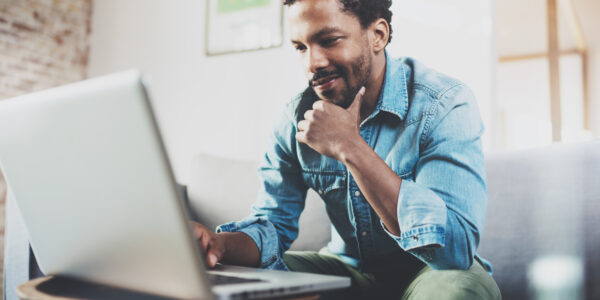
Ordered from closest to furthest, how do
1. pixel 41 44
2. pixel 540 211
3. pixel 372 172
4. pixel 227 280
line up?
pixel 227 280, pixel 372 172, pixel 540 211, pixel 41 44

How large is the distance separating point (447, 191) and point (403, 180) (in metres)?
0.12

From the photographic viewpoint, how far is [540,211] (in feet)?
4.68

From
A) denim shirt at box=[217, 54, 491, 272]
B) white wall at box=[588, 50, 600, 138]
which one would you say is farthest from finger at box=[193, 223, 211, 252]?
white wall at box=[588, 50, 600, 138]

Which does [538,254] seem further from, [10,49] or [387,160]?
[10,49]

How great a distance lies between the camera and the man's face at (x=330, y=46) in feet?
3.89

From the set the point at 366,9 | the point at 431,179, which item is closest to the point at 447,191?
the point at 431,179

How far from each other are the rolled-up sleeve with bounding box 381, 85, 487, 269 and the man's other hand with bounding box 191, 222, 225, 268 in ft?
1.13

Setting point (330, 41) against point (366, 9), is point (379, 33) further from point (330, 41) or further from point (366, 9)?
point (330, 41)

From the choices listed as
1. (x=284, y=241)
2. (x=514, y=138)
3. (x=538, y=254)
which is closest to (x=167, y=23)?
(x=284, y=241)

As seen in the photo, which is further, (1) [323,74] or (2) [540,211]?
(2) [540,211]

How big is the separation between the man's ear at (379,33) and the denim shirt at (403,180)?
5cm

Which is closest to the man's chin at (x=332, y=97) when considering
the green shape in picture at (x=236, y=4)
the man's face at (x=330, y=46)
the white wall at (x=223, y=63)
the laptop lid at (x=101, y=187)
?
the man's face at (x=330, y=46)

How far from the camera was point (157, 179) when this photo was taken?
1.72 ft

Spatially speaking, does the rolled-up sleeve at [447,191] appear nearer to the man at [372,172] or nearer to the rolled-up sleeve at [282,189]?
the man at [372,172]
